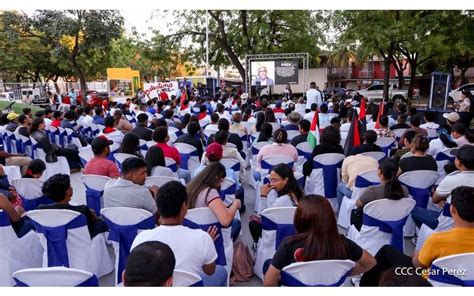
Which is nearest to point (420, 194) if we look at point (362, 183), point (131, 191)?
point (362, 183)

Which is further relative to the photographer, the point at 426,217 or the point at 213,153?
the point at 213,153

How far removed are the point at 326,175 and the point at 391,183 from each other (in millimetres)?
2007

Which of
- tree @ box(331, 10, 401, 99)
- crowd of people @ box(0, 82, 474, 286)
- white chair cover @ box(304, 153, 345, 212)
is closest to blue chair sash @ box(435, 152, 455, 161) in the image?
crowd of people @ box(0, 82, 474, 286)

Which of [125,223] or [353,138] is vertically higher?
[353,138]

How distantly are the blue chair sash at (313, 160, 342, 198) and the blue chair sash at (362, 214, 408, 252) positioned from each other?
6.08ft

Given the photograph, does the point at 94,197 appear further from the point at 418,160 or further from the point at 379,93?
the point at 379,93

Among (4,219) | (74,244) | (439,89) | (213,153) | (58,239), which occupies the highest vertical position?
(439,89)

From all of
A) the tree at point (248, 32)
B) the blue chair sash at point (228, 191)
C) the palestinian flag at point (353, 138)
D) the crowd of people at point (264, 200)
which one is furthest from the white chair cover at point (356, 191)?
the tree at point (248, 32)

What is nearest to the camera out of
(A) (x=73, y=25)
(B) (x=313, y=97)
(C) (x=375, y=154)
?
(C) (x=375, y=154)

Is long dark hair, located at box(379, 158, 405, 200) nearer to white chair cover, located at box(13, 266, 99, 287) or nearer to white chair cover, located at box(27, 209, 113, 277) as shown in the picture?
white chair cover, located at box(13, 266, 99, 287)

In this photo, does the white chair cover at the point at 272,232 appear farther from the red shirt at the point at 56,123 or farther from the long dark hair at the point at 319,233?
the red shirt at the point at 56,123

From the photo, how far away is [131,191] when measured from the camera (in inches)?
150

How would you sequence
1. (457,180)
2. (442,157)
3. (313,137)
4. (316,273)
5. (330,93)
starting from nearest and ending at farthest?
(316,273)
(457,180)
(442,157)
(313,137)
(330,93)

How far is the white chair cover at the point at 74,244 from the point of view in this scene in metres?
3.47
